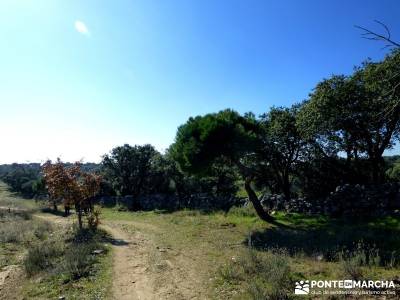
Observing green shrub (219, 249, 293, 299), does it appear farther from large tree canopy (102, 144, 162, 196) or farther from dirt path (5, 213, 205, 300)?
large tree canopy (102, 144, 162, 196)

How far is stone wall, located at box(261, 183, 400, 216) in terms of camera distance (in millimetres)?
18875

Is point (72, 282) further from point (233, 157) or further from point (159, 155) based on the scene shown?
point (159, 155)

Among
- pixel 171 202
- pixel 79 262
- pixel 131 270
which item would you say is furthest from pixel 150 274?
pixel 171 202

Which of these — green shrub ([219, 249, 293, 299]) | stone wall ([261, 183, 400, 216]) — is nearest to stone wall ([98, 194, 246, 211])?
stone wall ([261, 183, 400, 216])

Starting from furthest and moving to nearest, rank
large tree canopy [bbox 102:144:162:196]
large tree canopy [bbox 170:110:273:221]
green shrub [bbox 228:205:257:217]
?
large tree canopy [bbox 102:144:162:196] → green shrub [bbox 228:205:257:217] → large tree canopy [bbox 170:110:273:221]

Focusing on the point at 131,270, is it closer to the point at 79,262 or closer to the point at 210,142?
the point at 79,262

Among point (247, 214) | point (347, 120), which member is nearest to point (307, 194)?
point (247, 214)

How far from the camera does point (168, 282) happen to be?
1064 centimetres

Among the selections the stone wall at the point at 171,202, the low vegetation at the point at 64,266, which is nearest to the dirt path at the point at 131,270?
the low vegetation at the point at 64,266

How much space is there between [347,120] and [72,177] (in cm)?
1799
